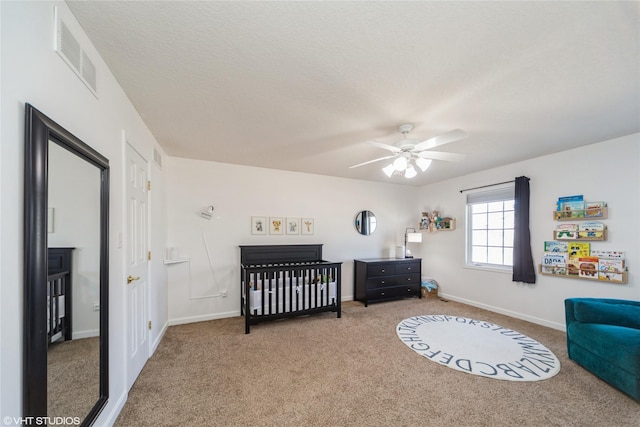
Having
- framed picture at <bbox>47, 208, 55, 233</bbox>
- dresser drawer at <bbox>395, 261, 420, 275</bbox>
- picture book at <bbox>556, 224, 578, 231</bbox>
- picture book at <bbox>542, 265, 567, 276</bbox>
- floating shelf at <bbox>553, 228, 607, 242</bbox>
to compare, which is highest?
framed picture at <bbox>47, 208, 55, 233</bbox>

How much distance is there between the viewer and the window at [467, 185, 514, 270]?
408 cm

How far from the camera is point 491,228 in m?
4.34

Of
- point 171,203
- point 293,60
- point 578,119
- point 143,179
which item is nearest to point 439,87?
point 293,60

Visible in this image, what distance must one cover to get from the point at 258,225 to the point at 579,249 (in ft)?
14.3

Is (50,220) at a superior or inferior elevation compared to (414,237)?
superior

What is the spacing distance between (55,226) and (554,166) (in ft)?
16.2

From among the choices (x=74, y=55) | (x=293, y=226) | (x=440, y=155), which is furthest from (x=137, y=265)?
(x=440, y=155)

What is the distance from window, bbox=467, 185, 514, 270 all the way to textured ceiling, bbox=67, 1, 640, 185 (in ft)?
4.87

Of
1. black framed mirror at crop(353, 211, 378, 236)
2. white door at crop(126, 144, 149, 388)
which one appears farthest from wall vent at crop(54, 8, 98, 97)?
black framed mirror at crop(353, 211, 378, 236)

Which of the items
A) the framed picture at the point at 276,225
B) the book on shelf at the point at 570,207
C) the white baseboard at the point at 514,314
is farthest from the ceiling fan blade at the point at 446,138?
the white baseboard at the point at 514,314

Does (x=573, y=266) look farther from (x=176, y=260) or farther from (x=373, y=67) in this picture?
(x=176, y=260)

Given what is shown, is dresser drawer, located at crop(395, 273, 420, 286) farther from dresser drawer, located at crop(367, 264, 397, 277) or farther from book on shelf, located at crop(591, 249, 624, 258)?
book on shelf, located at crop(591, 249, 624, 258)

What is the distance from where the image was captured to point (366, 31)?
134cm

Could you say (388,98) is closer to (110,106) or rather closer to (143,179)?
(110,106)
